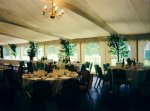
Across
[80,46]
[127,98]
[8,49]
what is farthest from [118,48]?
[8,49]

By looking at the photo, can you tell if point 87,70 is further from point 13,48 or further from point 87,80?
point 13,48

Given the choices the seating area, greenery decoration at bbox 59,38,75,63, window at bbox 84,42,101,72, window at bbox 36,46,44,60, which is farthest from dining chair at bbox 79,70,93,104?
window at bbox 36,46,44,60

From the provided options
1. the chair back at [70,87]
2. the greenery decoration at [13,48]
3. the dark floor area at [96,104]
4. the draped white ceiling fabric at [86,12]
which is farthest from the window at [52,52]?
the chair back at [70,87]

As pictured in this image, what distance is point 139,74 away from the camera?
6.39m

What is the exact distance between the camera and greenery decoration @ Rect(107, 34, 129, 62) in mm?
10721

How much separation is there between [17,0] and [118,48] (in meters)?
6.05

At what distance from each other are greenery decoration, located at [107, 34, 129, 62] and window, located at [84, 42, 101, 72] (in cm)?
176

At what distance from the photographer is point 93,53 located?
13234mm

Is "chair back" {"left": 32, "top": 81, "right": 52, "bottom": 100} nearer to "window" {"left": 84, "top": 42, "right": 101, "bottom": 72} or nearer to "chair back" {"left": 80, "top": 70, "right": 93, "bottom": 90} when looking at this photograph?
"chair back" {"left": 80, "top": 70, "right": 93, "bottom": 90}

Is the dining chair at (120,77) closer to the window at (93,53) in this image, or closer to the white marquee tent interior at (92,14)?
the white marquee tent interior at (92,14)

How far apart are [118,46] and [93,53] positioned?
9.04 feet

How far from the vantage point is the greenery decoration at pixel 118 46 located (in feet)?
35.2

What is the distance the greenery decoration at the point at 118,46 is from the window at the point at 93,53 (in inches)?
69.4

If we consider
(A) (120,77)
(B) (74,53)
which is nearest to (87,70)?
(A) (120,77)
